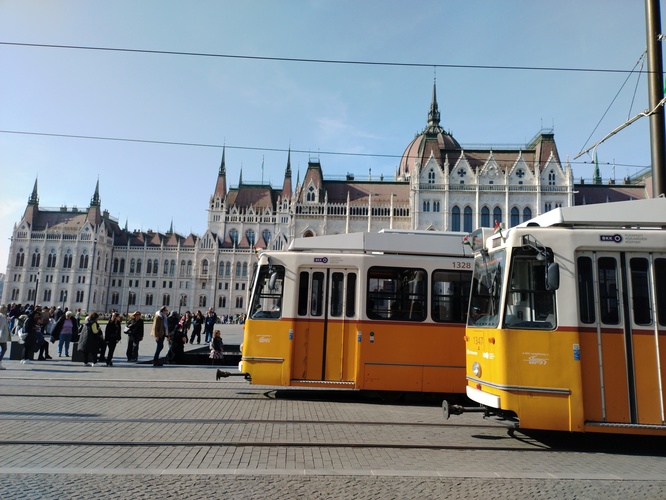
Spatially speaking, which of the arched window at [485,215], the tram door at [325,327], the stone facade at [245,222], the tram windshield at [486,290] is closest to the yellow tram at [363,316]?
the tram door at [325,327]

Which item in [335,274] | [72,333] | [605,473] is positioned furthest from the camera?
[72,333]

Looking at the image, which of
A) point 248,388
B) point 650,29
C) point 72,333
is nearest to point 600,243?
point 650,29

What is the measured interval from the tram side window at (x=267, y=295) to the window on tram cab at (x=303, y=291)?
40cm

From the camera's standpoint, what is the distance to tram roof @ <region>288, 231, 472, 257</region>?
1045 cm

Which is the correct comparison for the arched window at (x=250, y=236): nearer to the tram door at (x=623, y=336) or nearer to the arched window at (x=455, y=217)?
the arched window at (x=455, y=217)

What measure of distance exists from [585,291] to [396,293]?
4.18 m

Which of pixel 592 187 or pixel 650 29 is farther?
pixel 592 187

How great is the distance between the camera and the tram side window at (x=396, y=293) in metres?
10.3

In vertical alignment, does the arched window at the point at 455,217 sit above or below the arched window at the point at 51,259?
above

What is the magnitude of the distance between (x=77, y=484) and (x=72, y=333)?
615 inches

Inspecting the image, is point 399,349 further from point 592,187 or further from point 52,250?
point 52,250

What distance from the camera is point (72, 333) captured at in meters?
18.5

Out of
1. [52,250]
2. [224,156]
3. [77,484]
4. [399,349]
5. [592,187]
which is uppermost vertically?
[224,156]

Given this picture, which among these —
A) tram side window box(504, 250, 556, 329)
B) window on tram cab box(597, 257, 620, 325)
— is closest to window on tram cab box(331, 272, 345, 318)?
tram side window box(504, 250, 556, 329)
